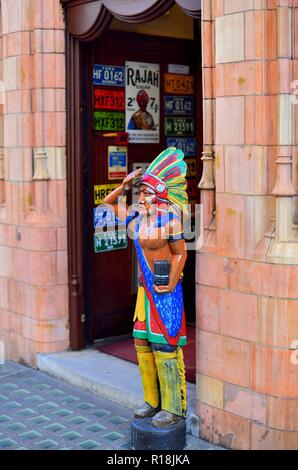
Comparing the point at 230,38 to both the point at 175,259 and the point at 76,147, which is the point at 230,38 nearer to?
the point at 175,259

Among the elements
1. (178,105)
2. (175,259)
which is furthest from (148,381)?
(178,105)

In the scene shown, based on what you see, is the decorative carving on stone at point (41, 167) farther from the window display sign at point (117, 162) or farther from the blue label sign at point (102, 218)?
the window display sign at point (117, 162)

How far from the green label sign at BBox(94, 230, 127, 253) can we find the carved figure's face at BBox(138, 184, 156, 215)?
2301 millimetres

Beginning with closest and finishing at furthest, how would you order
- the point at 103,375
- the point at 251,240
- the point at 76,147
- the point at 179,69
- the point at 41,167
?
the point at 251,240 → the point at 103,375 → the point at 41,167 → the point at 76,147 → the point at 179,69

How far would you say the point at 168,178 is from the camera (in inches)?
195

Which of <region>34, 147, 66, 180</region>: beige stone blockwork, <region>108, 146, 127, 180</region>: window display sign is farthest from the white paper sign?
<region>34, 147, 66, 180</region>: beige stone blockwork

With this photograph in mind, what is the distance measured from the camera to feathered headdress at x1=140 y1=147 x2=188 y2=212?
4.88 metres

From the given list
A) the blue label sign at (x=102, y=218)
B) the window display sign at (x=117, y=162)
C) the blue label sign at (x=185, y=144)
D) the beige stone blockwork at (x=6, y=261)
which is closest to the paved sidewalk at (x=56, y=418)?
the beige stone blockwork at (x=6, y=261)

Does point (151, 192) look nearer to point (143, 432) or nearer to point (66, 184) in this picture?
point (143, 432)

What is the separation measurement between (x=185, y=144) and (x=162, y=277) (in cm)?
340

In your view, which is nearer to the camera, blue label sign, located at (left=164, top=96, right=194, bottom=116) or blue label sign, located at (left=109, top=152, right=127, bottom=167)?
blue label sign, located at (left=109, top=152, right=127, bottom=167)

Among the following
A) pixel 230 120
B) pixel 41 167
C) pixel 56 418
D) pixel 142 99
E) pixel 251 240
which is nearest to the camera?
pixel 251 240

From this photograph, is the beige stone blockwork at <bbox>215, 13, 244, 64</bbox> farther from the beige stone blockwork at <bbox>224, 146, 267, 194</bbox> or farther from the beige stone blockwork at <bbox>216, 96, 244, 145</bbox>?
the beige stone blockwork at <bbox>224, 146, 267, 194</bbox>
